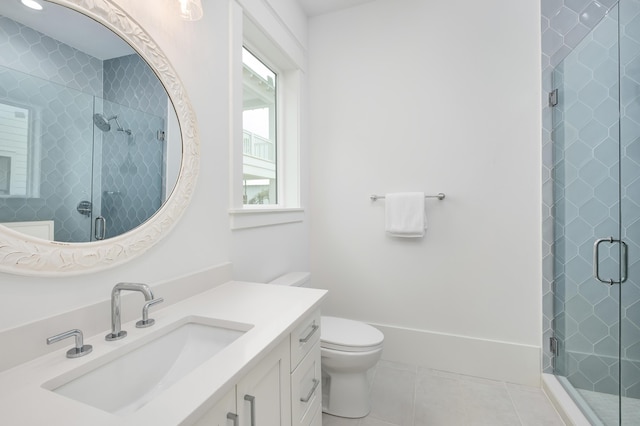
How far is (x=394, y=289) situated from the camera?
2096 millimetres

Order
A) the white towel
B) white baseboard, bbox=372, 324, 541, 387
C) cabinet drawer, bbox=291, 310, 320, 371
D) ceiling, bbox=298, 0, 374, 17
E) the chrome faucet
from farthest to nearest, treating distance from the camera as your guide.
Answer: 1. ceiling, bbox=298, 0, 374, 17
2. the white towel
3. white baseboard, bbox=372, 324, 541, 387
4. cabinet drawer, bbox=291, 310, 320, 371
5. the chrome faucet

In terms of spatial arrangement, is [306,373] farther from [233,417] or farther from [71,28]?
[71,28]

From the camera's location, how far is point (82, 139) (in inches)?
31.9

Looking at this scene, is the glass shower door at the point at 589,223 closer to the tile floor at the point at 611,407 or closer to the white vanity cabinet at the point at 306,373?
the tile floor at the point at 611,407

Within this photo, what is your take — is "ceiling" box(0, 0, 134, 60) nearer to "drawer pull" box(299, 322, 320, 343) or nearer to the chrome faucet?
the chrome faucet

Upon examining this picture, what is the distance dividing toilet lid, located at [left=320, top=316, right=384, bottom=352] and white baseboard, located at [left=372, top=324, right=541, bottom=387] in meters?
0.60

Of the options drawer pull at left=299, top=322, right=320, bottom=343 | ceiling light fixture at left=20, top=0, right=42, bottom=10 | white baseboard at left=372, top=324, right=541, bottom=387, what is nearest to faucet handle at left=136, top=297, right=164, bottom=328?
drawer pull at left=299, top=322, right=320, bottom=343

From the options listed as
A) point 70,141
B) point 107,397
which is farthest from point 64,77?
point 107,397

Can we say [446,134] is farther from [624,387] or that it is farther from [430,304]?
[624,387]

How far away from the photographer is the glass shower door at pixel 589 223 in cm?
142

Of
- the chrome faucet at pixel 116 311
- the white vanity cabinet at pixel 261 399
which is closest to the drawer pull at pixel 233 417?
the white vanity cabinet at pixel 261 399

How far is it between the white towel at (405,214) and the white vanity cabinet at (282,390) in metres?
1.02

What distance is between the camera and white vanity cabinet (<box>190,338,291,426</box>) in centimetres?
63

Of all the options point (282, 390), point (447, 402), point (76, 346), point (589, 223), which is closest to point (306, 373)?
point (282, 390)
